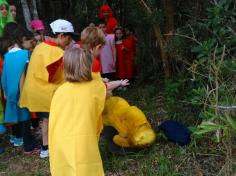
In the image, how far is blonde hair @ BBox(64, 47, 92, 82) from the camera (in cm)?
366

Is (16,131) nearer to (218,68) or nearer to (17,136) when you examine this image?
(17,136)

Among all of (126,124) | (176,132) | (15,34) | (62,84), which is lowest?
(176,132)

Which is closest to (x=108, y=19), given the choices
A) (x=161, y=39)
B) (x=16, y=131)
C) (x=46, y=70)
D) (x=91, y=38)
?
(x=161, y=39)

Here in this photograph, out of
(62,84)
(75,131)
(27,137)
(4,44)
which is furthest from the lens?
(4,44)

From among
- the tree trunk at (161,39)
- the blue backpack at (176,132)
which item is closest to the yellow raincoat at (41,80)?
the blue backpack at (176,132)

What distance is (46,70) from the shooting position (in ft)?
16.6

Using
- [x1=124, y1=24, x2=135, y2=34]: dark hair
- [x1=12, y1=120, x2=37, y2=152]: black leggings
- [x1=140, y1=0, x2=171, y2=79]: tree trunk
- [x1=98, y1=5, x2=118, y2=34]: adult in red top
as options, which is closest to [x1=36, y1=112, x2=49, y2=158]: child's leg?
[x1=12, y1=120, x2=37, y2=152]: black leggings

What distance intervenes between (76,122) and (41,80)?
162 cm

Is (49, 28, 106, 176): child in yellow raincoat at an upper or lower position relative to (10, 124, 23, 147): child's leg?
upper

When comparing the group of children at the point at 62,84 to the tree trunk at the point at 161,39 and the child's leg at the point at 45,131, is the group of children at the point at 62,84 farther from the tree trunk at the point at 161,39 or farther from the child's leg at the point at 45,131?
the tree trunk at the point at 161,39

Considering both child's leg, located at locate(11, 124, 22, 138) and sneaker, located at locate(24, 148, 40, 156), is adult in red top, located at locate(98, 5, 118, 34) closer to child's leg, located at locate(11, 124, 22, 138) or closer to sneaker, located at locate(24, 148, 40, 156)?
child's leg, located at locate(11, 124, 22, 138)

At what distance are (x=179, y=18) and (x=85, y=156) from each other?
3566 mm

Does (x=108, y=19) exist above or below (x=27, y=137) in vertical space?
above

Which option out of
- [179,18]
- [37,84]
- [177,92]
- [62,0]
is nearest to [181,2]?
[179,18]
